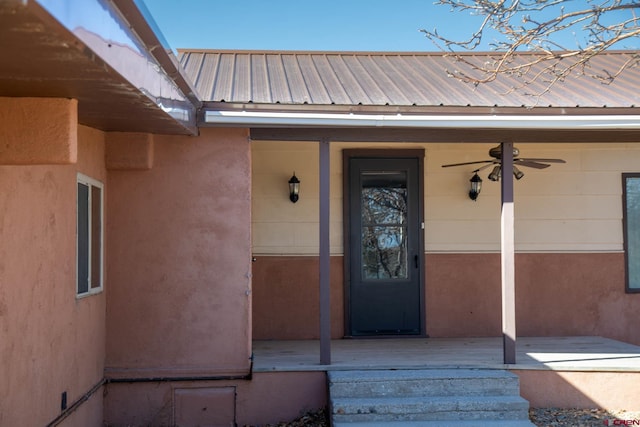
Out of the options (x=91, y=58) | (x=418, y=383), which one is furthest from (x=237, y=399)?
(x=91, y=58)

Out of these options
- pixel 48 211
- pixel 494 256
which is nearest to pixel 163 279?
pixel 48 211

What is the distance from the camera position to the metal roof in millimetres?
6340

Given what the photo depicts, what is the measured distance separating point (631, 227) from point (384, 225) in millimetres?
3001

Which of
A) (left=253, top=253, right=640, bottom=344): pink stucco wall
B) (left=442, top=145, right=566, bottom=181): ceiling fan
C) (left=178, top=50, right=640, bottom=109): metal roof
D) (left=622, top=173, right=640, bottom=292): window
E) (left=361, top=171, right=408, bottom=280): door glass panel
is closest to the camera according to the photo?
(left=178, top=50, right=640, bottom=109): metal roof

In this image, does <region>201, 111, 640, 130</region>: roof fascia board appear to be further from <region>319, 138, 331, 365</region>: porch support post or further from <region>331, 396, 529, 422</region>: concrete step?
<region>331, 396, 529, 422</region>: concrete step

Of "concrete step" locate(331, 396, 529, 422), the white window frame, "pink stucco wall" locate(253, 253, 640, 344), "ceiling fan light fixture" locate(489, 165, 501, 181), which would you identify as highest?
"ceiling fan light fixture" locate(489, 165, 501, 181)

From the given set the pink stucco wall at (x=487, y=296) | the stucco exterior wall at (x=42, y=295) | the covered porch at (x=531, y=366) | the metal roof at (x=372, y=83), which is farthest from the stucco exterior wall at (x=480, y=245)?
the stucco exterior wall at (x=42, y=295)

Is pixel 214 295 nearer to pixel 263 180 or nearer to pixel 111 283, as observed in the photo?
pixel 111 283

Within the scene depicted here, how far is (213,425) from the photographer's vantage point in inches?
248

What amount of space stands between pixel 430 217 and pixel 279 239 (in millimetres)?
1789

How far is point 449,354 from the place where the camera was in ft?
23.2

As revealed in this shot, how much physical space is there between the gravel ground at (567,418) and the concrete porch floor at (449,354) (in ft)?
1.26

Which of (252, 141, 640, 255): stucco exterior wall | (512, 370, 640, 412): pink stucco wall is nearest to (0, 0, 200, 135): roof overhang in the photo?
(252, 141, 640, 255): stucco exterior wall

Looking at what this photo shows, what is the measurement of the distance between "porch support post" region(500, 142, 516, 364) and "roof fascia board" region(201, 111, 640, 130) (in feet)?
1.52
